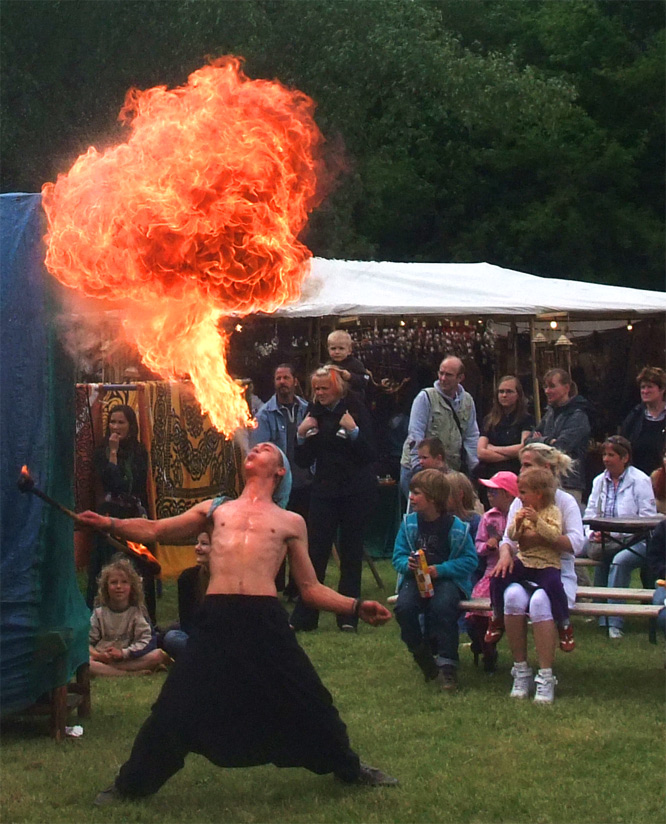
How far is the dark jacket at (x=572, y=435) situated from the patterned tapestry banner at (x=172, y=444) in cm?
251

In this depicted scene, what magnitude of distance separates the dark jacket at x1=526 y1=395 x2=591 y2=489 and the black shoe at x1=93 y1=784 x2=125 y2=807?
16.2ft

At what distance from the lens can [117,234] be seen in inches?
231

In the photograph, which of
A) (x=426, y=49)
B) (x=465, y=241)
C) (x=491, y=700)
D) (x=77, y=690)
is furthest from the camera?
(x=465, y=241)

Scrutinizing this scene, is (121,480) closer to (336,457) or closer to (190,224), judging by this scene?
(336,457)

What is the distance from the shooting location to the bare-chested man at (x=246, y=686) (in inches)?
188

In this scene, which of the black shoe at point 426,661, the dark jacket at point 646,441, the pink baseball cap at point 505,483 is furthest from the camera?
the dark jacket at point 646,441

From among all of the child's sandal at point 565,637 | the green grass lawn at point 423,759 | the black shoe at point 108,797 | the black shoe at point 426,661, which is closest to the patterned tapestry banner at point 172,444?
the green grass lawn at point 423,759

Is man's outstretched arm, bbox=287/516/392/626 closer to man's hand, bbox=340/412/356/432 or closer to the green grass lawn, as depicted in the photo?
the green grass lawn

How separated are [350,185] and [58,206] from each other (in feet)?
Answer: 48.2

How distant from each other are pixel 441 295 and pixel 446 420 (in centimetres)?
272

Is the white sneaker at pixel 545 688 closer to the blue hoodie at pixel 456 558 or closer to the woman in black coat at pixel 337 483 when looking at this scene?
the blue hoodie at pixel 456 558

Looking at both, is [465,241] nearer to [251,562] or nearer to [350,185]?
[350,185]

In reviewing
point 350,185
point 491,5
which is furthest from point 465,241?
point 491,5

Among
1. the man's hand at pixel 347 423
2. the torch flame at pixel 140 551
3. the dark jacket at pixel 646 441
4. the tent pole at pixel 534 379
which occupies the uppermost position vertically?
the tent pole at pixel 534 379
